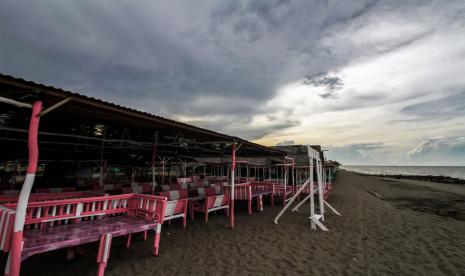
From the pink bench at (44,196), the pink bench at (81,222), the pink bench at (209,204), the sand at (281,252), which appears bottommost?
the sand at (281,252)

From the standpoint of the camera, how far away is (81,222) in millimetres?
4645

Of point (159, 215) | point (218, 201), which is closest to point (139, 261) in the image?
point (159, 215)

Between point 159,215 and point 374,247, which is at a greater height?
point 159,215

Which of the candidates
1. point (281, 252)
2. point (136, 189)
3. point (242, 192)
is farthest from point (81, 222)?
point (242, 192)

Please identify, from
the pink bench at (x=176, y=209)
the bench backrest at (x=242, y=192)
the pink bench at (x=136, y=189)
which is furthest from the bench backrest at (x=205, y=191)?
the pink bench at (x=136, y=189)

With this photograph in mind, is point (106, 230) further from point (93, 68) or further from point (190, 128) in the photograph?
point (93, 68)

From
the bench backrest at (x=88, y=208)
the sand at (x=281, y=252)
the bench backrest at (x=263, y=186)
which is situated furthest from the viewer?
the bench backrest at (x=263, y=186)

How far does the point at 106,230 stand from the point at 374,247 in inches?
248

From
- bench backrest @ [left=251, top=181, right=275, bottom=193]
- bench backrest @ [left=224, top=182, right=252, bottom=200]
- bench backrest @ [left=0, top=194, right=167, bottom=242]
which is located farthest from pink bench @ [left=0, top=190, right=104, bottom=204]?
bench backrest @ [left=251, top=181, right=275, bottom=193]

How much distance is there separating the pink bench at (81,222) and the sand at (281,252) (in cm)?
58

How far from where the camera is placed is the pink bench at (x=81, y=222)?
3354 mm

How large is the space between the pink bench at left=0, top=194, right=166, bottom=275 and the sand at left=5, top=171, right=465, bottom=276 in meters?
0.58

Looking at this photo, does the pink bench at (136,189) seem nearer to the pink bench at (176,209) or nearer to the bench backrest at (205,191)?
the pink bench at (176,209)

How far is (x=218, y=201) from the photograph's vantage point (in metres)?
8.21
